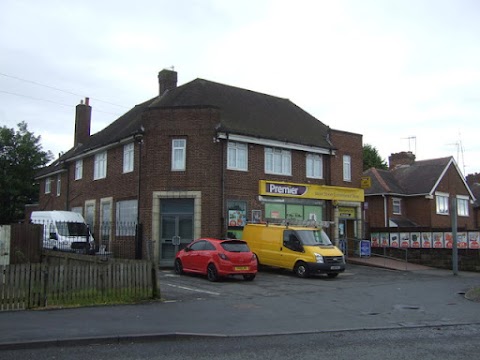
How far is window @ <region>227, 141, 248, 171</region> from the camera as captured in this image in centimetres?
2430

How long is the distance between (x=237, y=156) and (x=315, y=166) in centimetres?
548

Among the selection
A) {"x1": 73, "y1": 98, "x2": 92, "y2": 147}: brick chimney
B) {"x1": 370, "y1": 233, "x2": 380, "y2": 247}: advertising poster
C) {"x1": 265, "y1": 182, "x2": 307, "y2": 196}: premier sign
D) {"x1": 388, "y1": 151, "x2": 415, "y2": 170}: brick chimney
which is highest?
{"x1": 73, "y1": 98, "x2": 92, "y2": 147}: brick chimney

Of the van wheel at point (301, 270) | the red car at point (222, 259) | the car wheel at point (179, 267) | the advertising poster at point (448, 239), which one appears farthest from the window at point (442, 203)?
the car wheel at point (179, 267)

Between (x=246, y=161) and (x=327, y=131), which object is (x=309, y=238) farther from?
(x=327, y=131)

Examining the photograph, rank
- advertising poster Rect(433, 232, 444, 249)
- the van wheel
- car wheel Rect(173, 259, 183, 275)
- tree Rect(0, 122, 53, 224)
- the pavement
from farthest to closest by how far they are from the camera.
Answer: tree Rect(0, 122, 53, 224) → advertising poster Rect(433, 232, 444, 249) → the van wheel → car wheel Rect(173, 259, 183, 275) → the pavement

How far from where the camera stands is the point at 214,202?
23.3 metres

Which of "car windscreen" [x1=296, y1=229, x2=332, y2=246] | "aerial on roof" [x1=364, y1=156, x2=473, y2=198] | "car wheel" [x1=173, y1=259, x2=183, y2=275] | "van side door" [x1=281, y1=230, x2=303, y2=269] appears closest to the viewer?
"car wheel" [x1=173, y1=259, x2=183, y2=275]

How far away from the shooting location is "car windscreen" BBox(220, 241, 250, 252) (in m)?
17.6

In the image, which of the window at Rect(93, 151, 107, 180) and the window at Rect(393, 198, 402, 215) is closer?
the window at Rect(93, 151, 107, 180)

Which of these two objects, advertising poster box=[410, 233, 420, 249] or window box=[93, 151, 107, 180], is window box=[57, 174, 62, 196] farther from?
advertising poster box=[410, 233, 420, 249]

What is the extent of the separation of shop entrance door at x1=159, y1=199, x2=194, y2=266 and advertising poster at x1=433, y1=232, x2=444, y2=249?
45.7 feet

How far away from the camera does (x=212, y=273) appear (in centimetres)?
1758

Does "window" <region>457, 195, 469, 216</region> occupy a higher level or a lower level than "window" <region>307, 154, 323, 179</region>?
lower

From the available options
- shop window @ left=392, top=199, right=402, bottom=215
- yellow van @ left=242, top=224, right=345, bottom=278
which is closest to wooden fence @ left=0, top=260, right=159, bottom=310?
yellow van @ left=242, top=224, right=345, bottom=278
